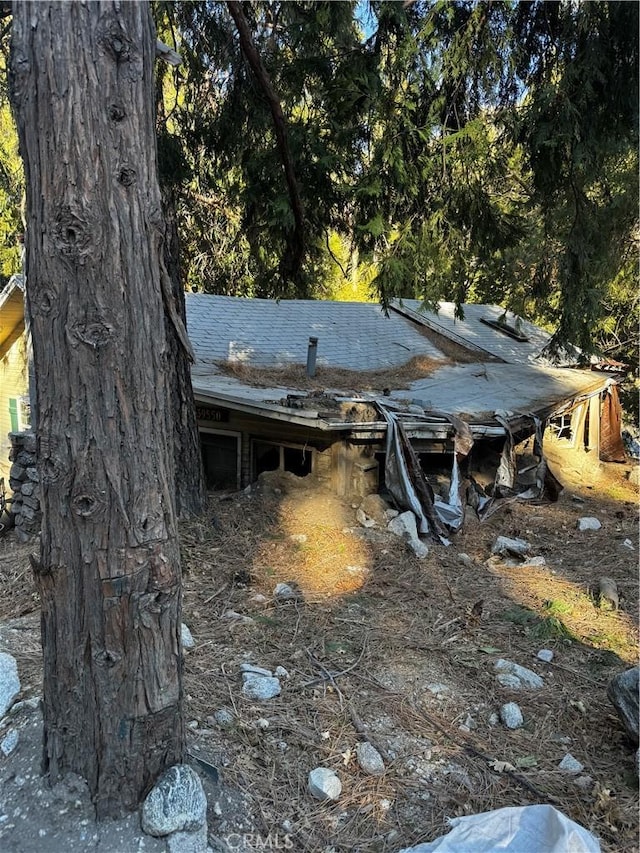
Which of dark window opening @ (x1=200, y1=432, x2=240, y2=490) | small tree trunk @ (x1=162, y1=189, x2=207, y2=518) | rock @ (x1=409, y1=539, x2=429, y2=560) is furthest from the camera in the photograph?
dark window opening @ (x1=200, y1=432, x2=240, y2=490)

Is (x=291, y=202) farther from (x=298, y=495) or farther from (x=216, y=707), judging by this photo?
(x=216, y=707)

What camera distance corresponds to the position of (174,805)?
2564 millimetres

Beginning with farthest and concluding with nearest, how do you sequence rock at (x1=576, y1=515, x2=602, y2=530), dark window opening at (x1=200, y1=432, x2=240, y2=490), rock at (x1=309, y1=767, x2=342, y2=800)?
dark window opening at (x1=200, y1=432, x2=240, y2=490) → rock at (x1=576, y1=515, x2=602, y2=530) → rock at (x1=309, y1=767, x2=342, y2=800)

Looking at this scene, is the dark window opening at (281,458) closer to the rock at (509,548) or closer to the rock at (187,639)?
the rock at (509,548)

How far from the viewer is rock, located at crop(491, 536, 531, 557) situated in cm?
768

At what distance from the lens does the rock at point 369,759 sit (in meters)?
3.21

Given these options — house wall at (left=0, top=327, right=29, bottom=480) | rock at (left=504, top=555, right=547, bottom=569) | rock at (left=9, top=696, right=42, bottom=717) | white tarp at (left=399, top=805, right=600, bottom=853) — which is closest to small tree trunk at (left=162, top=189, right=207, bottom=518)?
rock at (left=9, top=696, right=42, bottom=717)

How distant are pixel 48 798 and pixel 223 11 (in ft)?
23.0

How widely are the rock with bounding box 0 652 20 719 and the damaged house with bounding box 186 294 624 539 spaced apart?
15.0ft

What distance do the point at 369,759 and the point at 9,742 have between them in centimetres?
190

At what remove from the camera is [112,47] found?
2246 mm

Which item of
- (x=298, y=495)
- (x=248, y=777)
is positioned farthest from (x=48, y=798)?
(x=298, y=495)

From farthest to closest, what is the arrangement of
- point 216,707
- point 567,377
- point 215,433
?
point 567,377 < point 215,433 < point 216,707

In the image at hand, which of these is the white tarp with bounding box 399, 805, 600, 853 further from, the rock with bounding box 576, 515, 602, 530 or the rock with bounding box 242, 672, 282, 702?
the rock with bounding box 576, 515, 602, 530
